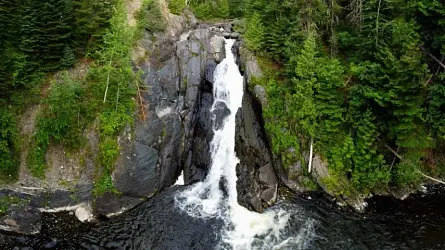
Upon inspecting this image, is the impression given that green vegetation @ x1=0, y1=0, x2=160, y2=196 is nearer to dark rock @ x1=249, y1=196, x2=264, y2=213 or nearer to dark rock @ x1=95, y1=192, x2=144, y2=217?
dark rock @ x1=95, y1=192, x2=144, y2=217

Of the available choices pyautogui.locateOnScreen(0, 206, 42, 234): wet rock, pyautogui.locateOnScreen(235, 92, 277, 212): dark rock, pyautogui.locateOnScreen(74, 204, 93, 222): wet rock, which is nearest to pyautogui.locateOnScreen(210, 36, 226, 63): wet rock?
pyautogui.locateOnScreen(235, 92, 277, 212): dark rock

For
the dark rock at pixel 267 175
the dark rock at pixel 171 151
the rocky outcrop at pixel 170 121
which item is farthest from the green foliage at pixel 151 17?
the dark rock at pixel 267 175

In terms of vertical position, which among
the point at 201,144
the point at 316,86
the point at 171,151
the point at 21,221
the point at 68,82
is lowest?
the point at 21,221

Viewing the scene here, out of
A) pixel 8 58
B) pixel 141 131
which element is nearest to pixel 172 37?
pixel 141 131

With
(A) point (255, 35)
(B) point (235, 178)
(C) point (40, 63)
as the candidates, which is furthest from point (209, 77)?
(C) point (40, 63)

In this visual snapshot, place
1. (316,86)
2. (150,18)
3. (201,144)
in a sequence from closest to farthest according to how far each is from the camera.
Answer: (316,86)
(201,144)
(150,18)

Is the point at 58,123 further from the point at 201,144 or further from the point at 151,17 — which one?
the point at 151,17

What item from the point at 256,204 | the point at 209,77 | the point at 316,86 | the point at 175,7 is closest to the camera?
the point at 256,204
